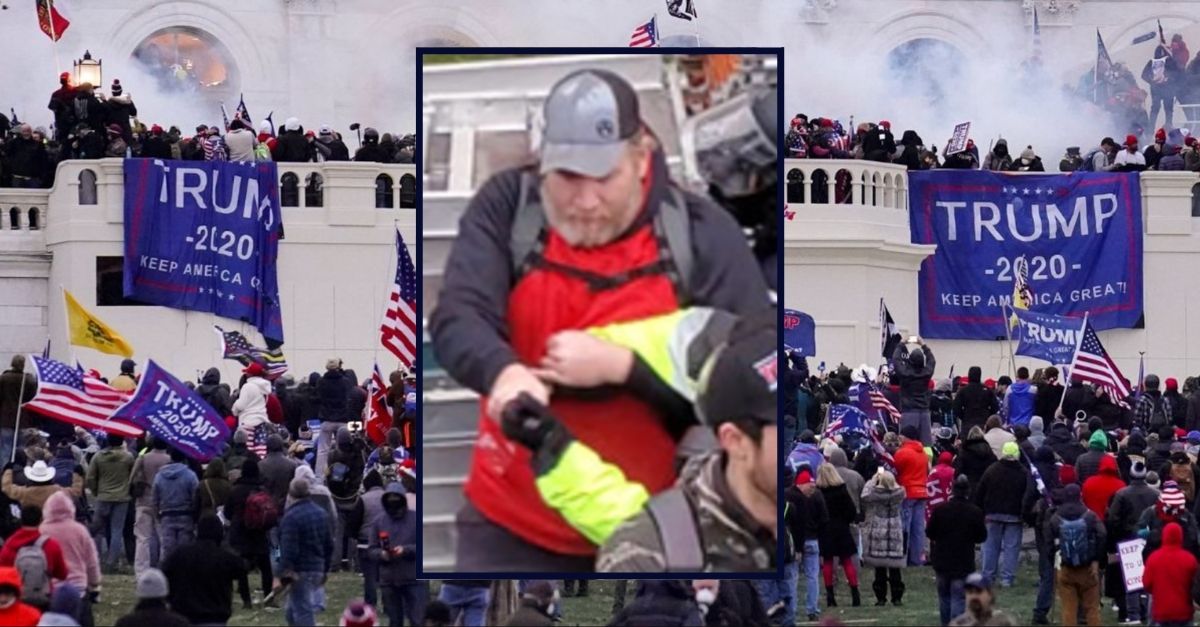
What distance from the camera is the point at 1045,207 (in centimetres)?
4431

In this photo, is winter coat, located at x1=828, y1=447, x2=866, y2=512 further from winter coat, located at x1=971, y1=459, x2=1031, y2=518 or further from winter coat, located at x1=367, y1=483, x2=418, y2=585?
winter coat, located at x1=367, y1=483, x2=418, y2=585

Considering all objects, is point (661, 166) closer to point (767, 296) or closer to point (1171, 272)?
point (767, 296)

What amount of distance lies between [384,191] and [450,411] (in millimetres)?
22300

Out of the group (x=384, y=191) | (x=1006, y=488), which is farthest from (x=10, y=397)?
(x=384, y=191)

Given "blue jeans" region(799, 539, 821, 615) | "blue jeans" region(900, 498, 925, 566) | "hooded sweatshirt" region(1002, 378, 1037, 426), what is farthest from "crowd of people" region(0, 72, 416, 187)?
"blue jeans" region(799, 539, 821, 615)

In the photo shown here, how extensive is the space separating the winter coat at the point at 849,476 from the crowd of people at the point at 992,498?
0.02m

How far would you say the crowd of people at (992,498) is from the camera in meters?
27.8

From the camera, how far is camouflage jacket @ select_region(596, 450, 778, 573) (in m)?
21.4

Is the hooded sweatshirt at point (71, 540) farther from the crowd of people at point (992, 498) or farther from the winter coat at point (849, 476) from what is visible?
the winter coat at point (849, 476)

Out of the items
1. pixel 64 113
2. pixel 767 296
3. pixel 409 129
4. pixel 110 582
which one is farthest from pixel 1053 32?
pixel 767 296

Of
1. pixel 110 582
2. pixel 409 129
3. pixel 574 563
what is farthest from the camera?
pixel 409 129

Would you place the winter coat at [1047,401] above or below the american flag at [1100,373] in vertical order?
below

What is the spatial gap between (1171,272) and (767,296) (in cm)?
2412

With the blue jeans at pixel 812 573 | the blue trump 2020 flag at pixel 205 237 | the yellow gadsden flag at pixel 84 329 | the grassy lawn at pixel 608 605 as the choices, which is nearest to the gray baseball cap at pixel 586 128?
the grassy lawn at pixel 608 605
